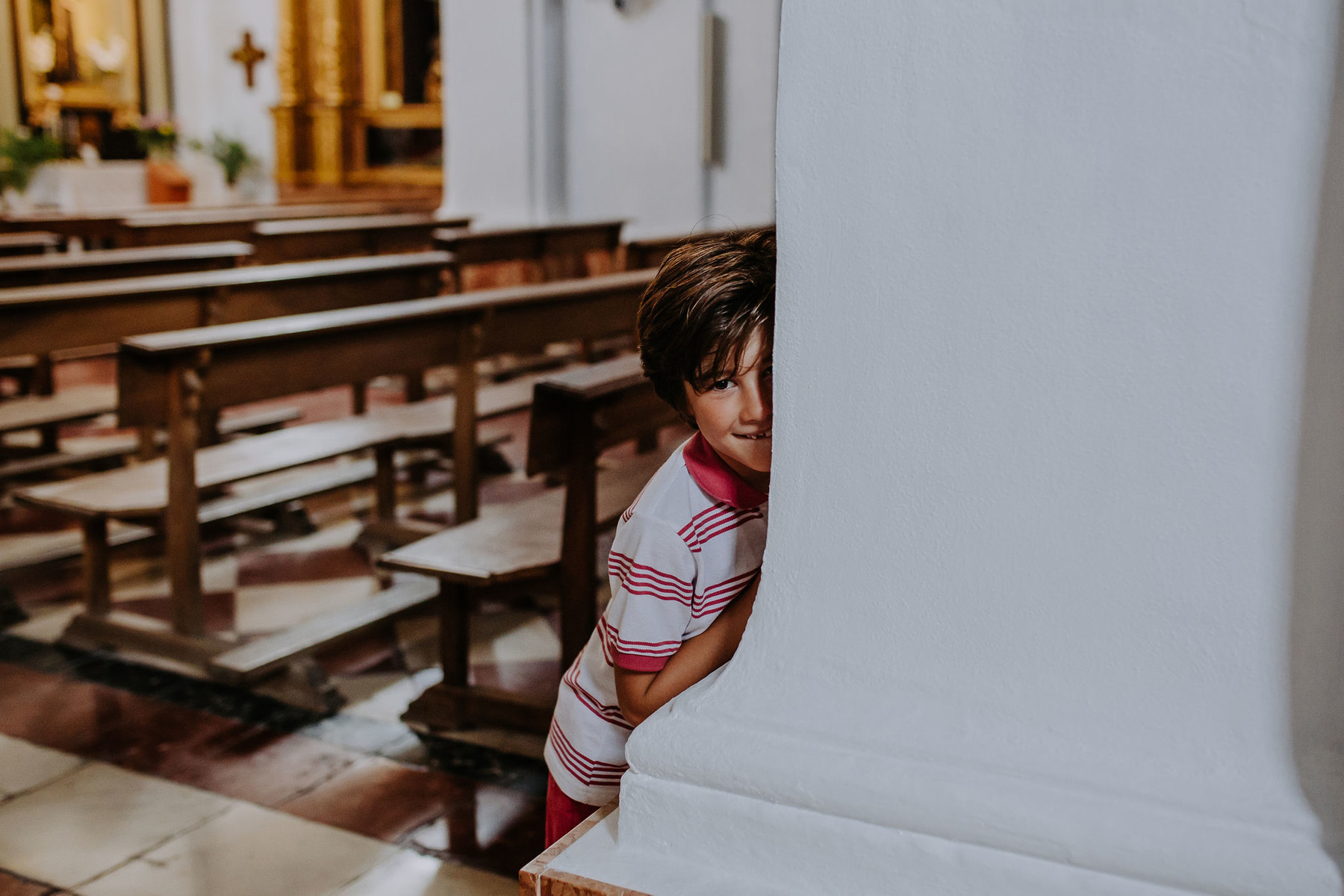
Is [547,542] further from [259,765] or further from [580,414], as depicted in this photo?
[259,765]

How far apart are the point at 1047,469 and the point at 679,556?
37cm

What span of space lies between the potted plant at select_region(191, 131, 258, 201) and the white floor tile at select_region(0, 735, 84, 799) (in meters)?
9.66

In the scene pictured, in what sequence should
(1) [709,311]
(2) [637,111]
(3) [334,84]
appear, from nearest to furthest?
(1) [709,311], (2) [637,111], (3) [334,84]

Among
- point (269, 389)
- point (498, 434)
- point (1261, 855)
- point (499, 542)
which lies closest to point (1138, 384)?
point (1261, 855)

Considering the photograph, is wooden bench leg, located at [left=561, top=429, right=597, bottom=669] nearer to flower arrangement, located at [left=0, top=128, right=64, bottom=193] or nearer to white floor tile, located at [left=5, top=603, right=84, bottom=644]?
white floor tile, located at [left=5, top=603, right=84, bottom=644]

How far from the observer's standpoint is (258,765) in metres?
2.55

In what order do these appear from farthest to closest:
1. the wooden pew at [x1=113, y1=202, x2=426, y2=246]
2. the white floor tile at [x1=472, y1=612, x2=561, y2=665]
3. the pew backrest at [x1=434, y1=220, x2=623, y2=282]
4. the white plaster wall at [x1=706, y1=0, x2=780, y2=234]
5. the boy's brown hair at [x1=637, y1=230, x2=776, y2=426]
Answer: the white plaster wall at [x1=706, y1=0, x2=780, y2=234] < the wooden pew at [x1=113, y1=202, x2=426, y2=246] < the pew backrest at [x1=434, y1=220, x2=623, y2=282] < the white floor tile at [x1=472, y1=612, x2=561, y2=665] < the boy's brown hair at [x1=637, y1=230, x2=776, y2=426]

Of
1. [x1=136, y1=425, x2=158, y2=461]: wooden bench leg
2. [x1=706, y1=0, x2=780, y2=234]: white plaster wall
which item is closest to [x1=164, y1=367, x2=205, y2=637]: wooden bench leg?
[x1=136, y1=425, x2=158, y2=461]: wooden bench leg

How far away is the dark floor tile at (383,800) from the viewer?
230 centimetres

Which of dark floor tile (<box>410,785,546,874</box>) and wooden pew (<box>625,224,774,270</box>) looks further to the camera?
wooden pew (<box>625,224,774,270</box>)

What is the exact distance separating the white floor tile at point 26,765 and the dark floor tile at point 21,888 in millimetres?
345

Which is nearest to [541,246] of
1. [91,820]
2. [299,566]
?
[299,566]

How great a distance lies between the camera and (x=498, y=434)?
4398mm

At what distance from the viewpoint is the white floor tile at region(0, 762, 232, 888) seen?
2.16 metres
